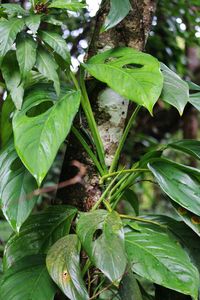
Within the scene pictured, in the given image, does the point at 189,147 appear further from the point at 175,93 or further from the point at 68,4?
the point at 68,4

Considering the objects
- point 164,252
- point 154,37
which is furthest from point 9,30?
point 154,37

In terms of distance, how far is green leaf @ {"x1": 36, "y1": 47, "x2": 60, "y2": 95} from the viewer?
2.60ft

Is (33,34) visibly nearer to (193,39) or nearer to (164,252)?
(164,252)

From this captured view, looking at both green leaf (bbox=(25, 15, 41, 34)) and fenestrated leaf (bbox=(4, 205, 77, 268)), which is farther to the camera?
fenestrated leaf (bbox=(4, 205, 77, 268))

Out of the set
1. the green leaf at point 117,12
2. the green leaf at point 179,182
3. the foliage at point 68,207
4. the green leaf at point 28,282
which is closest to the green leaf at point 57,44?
the foliage at point 68,207

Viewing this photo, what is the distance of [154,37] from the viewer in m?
1.95

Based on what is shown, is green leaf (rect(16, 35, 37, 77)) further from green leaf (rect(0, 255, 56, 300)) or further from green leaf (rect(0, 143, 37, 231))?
green leaf (rect(0, 255, 56, 300))

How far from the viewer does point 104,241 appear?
2.31 ft

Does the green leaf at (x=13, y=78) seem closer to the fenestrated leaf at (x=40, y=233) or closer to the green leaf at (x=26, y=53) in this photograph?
the green leaf at (x=26, y=53)

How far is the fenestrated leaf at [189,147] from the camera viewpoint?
0.87 meters

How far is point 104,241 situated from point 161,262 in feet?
0.39

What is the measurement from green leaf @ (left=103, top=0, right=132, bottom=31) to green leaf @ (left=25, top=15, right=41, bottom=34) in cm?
14

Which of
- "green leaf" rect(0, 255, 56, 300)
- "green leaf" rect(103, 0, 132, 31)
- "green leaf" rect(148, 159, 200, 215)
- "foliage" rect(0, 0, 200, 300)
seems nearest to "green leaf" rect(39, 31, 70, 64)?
"foliage" rect(0, 0, 200, 300)

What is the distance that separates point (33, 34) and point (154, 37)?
122 centimetres
